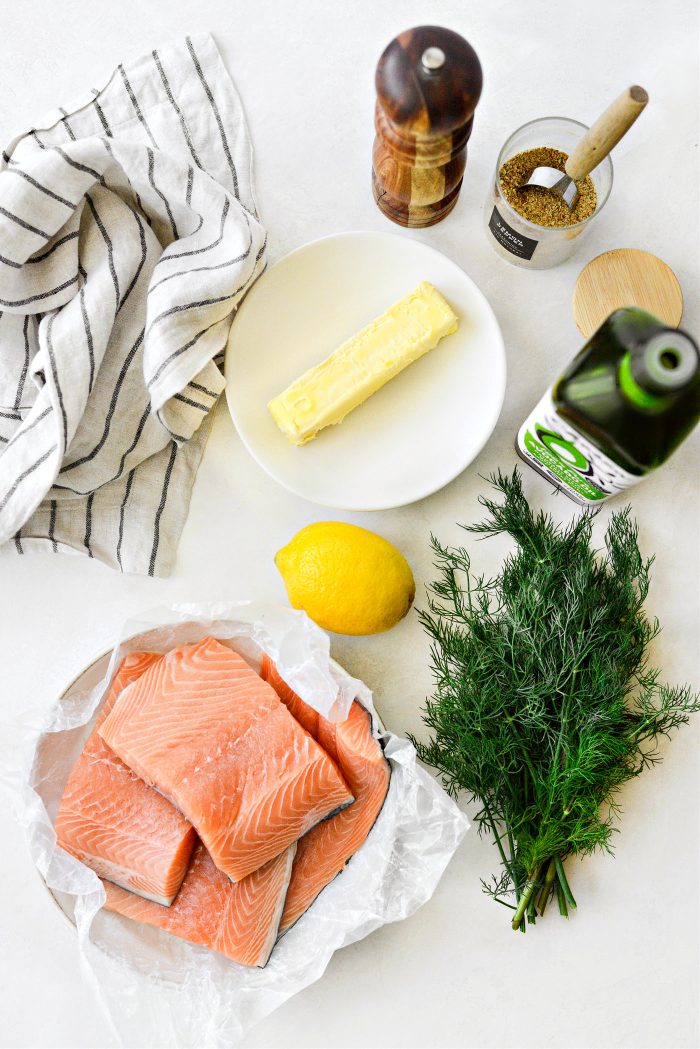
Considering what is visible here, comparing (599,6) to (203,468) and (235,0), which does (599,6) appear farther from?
(203,468)

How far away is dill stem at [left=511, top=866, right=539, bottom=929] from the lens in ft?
3.38

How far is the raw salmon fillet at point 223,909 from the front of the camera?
997mm

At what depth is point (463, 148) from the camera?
0.96 meters

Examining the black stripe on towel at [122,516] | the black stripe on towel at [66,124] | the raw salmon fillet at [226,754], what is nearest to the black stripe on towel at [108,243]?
the black stripe on towel at [66,124]

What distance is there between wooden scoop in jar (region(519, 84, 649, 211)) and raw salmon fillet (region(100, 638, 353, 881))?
74 cm

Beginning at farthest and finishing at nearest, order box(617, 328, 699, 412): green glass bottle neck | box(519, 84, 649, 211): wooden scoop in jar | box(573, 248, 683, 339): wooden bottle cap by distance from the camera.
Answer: box(573, 248, 683, 339): wooden bottle cap < box(519, 84, 649, 211): wooden scoop in jar < box(617, 328, 699, 412): green glass bottle neck

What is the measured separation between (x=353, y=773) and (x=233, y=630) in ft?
0.80

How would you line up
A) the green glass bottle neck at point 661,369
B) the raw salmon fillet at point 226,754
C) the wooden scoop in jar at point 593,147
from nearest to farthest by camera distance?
1. the green glass bottle neck at point 661,369
2. the wooden scoop in jar at point 593,147
3. the raw salmon fillet at point 226,754

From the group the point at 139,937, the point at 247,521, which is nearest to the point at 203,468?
the point at 247,521

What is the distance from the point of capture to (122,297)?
1064 mm

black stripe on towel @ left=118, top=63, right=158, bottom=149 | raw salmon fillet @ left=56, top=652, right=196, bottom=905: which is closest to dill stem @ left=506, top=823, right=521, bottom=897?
raw salmon fillet @ left=56, top=652, right=196, bottom=905

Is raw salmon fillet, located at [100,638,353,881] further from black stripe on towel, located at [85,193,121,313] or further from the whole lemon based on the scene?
black stripe on towel, located at [85,193,121,313]

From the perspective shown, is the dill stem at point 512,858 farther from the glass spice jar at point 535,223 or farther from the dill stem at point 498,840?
the glass spice jar at point 535,223

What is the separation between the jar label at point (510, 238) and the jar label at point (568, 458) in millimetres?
239
